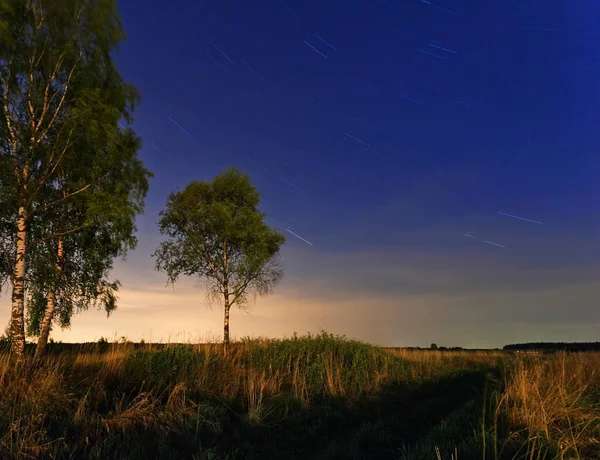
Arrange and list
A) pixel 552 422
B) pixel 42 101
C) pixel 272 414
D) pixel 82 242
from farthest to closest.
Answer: pixel 82 242, pixel 42 101, pixel 272 414, pixel 552 422

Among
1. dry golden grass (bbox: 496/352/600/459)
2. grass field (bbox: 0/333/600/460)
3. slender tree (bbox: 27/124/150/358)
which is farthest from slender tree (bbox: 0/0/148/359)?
dry golden grass (bbox: 496/352/600/459)

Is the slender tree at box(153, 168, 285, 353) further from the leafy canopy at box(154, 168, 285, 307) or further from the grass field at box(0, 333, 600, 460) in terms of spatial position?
the grass field at box(0, 333, 600, 460)

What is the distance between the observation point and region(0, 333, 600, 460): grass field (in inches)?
279

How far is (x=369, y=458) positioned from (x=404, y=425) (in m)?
2.55

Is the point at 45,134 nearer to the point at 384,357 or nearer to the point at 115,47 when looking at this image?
the point at 115,47

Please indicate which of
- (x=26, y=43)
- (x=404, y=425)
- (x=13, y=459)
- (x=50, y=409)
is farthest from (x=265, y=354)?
(x=26, y=43)

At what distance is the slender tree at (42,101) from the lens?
52.0 ft

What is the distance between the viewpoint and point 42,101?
17.5 meters

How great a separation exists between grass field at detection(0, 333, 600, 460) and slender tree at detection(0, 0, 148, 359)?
20.1ft

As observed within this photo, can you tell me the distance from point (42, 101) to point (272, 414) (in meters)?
15.3

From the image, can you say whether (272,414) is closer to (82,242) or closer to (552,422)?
(552,422)

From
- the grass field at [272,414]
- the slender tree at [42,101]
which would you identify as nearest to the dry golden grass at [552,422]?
the grass field at [272,414]

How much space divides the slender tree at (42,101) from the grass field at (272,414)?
6115mm

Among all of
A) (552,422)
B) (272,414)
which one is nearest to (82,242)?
(272,414)
